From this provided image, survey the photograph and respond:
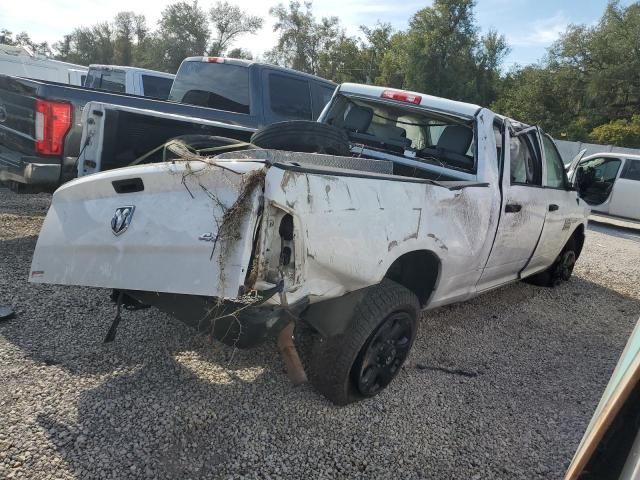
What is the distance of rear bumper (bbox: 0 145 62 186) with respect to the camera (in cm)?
454

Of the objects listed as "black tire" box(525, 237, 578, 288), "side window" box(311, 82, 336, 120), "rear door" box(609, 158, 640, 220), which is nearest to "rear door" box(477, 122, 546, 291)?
"black tire" box(525, 237, 578, 288)

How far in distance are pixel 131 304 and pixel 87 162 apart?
1.76m

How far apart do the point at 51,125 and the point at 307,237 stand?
3.39 m

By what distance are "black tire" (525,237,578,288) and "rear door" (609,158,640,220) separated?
808 centimetres

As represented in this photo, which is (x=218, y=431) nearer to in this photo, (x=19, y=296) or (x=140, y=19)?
(x=19, y=296)

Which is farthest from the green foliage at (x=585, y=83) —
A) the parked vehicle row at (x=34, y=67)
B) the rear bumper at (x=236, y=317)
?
the rear bumper at (x=236, y=317)

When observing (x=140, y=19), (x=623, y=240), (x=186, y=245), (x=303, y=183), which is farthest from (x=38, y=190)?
(x=140, y=19)

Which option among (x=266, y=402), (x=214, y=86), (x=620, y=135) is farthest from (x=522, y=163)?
(x=620, y=135)

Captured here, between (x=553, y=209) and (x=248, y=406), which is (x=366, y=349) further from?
(x=553, y=209)

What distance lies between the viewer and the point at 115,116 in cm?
423

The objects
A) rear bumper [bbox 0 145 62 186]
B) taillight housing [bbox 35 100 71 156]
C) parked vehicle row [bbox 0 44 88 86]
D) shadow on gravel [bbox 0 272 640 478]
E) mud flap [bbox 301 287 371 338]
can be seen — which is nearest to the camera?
shadow on gravel [bbox 0 272 640 478]

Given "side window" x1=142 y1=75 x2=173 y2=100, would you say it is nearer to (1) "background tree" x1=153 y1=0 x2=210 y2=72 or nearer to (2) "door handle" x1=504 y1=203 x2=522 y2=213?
(2) "door handle" x1=504 y1=203 x2=522 y2=213

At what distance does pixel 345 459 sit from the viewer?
2.68 meters

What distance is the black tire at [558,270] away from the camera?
6.26 meters
